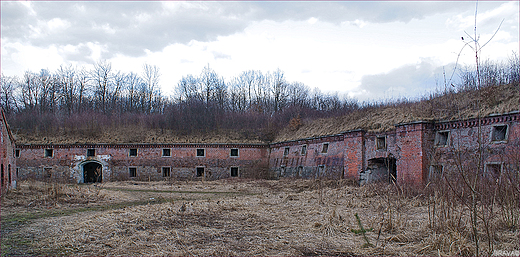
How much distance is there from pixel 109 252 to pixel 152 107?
4550cm

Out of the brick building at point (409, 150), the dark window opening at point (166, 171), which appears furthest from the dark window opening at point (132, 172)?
the brick building at point (409, 150)

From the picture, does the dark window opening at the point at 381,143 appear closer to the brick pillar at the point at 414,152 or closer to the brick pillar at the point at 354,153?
the brick pillar at the point at 354,153

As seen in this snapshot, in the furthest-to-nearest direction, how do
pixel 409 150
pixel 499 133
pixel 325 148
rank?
pixel 325 148 → pixel 409 150 → pixel 499 133

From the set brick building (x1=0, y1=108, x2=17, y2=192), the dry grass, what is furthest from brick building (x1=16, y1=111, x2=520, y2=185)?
brick building (x1=0, y1=108, x2=17, y2=192)

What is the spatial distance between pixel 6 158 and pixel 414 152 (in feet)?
58.4

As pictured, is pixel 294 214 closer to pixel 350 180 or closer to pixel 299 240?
pixel 299 240

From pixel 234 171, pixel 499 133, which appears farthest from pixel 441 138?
pixel 234 171

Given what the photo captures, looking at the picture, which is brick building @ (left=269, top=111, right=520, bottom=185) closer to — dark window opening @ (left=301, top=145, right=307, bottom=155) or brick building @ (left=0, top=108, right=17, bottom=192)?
dark window opening @ (left=301, top=145, right=307, bottom=155)

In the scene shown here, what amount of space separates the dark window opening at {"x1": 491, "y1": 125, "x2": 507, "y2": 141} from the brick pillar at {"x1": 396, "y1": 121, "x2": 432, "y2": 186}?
2.46 m

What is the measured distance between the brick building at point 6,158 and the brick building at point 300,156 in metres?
5.81

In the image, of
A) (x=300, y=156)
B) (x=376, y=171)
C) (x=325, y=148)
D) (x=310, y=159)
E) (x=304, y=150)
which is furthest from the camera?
(x=300, y=156)

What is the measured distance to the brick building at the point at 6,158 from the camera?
45.9ft

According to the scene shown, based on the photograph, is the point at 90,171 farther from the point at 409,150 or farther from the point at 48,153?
the point at 409,150

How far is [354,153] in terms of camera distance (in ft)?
62.5
